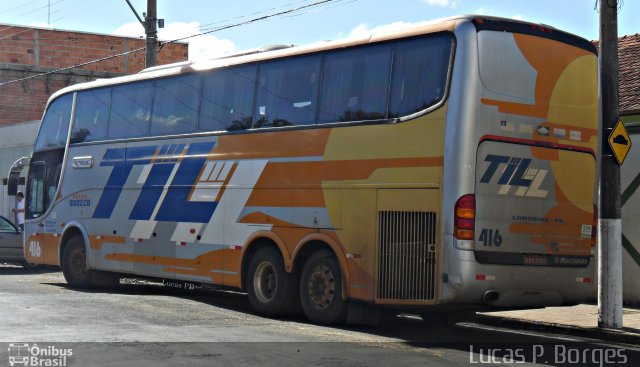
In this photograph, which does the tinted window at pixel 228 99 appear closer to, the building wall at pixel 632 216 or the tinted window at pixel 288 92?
the tinted window at pixel 288 92

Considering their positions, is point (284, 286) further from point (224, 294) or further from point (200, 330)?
point (224, 294)

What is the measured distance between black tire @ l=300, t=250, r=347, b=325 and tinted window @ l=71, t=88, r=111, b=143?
6866 millimetres

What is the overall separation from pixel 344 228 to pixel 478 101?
2654 mm

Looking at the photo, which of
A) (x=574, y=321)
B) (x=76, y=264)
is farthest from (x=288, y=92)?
(x=76, y=264)

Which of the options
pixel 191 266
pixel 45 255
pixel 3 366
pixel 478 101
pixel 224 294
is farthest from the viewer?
pixel 45 255

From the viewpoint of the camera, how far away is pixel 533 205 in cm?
1212

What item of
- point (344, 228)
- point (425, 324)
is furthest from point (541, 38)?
point (425, 324)

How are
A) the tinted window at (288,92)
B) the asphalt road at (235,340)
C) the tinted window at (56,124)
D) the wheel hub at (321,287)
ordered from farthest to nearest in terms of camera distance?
the tinted window at (56,124) < the tinted window at (288,92) < the wheel hub at (321,287) < the asphalt road at (235,340)

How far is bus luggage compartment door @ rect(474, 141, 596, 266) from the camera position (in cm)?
1162

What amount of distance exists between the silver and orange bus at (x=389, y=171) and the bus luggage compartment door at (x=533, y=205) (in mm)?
25

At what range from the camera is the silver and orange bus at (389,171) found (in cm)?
1157

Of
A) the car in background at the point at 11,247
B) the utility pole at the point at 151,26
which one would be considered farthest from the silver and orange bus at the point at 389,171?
the utility pole at the point at 151,26

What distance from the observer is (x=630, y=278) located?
1661 centimetres

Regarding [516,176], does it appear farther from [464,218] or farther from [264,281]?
[264,281]
